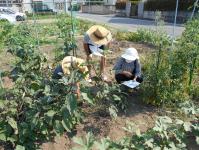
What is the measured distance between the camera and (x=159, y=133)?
293 centimetres

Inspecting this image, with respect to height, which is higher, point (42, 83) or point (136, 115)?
point (42, 83)

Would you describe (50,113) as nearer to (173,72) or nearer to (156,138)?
(156,138)

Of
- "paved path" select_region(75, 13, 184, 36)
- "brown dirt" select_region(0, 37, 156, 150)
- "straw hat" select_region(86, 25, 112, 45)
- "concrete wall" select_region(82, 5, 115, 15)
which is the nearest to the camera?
"brown dirt" select_region(0, 37, 156, 150)

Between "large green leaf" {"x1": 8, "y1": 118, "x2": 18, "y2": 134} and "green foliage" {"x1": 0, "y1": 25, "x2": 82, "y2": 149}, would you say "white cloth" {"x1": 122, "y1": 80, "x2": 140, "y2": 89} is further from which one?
"large green leaf" {"x1": 8, "y1": 118, "x2": 18, "y2": 134}

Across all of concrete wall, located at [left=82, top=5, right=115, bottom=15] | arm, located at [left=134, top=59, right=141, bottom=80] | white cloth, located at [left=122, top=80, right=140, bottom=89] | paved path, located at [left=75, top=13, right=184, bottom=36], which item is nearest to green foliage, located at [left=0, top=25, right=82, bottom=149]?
white cloth, located at [left=122, top=80, right=140, bottom=89]

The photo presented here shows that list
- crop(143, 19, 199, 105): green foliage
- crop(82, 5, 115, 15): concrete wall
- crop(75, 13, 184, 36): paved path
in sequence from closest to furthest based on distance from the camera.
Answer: crop(143, 19, 199, 105): green foliage → crop(75, 13, 184, 36): paved path → crop(82, 5, 115, 15): concrete wall

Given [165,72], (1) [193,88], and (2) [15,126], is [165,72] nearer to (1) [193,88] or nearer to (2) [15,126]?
(1) [193,88]

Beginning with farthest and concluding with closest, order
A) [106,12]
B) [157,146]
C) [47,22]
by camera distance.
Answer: [106,12] < [47,22] < [157,146]

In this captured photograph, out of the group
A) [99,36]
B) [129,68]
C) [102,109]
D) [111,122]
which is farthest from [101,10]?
[111,122]

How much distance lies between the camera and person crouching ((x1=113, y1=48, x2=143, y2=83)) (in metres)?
4.38

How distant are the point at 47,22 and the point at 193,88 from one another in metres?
9.48

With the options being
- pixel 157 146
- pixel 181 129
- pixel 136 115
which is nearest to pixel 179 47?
pixel 136 115

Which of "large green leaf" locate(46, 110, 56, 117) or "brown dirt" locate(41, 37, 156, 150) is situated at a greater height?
"large green leaf" locate(46, 110, 56, 117)

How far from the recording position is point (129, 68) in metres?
4.48
